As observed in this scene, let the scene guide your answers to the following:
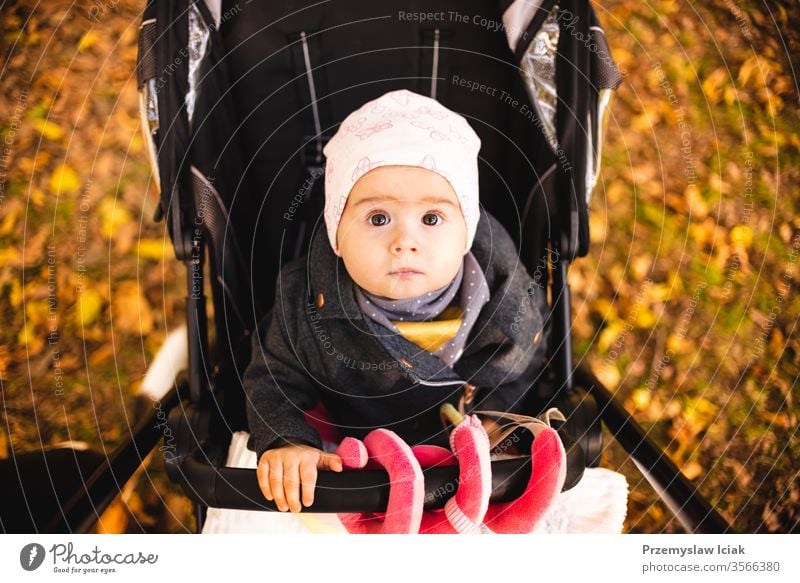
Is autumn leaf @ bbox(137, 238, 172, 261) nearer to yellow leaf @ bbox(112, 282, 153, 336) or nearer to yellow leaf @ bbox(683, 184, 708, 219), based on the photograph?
yellow leaf @ bbox(112, 282, 153, 336)

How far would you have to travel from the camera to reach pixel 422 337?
2.76 feet

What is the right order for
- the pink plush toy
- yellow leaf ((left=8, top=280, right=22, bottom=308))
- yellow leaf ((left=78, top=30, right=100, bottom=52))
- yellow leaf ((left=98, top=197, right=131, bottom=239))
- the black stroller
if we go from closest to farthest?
the pink plush toy < the black stroller < yellow leaf ((left=8, top=280, right=22, bottom=308)) < yellow leaf ((left=98, top=197, right=131, bottom=239)) < yellow leaf ((left=78, top=30, right=100, bottom=52))

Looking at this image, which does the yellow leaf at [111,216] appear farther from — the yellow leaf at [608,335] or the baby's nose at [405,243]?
the yellow leaf at [608,335]

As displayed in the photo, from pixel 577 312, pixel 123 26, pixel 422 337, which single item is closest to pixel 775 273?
pixel 577 312

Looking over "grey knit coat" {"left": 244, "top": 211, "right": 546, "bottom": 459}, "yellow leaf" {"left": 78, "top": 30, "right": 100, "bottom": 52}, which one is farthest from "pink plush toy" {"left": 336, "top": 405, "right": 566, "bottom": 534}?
"yellow leaf" {"left": 78, "top": 30, "right": 100, "bottom": 52}

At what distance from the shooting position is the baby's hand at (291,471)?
68 cm

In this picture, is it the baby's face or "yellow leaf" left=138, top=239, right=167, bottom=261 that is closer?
the baby's face

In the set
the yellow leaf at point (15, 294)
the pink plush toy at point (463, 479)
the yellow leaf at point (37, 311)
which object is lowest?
the pink plush toy at point (463, 479)

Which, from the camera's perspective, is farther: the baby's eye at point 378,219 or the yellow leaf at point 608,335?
the yellow leaf at point 608,335

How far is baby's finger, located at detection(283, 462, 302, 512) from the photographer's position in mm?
674

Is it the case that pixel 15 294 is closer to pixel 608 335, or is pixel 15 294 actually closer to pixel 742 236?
pixel 608 335

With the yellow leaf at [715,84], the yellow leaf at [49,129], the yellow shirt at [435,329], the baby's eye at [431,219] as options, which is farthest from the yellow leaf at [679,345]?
the yellow leaf at [49,129]

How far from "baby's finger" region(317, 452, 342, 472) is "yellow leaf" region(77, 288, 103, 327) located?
770 millimetres

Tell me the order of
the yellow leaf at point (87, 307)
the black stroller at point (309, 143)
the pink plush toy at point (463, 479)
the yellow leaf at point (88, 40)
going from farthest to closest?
the yellow leaf at point (88, 40) → the yellow leaf at point (87, 307) → the black stroller at point (309, 143) → the pink plush toy at point (463, 479)
